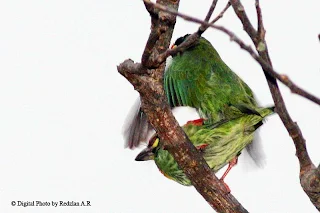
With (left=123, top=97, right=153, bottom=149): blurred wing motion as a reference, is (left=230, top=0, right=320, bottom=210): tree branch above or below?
below

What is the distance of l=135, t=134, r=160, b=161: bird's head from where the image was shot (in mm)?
4508

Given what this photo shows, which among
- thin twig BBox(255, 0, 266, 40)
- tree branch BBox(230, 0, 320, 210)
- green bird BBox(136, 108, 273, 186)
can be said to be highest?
green bird BBox(136, 108, 273, 186)

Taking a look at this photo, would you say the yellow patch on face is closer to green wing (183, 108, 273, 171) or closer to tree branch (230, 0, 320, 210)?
green wing (183, 108, 273, 171)

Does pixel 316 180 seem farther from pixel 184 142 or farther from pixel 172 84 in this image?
pixel 172 84

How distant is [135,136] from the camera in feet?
15.6

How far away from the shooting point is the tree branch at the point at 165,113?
3076 mm

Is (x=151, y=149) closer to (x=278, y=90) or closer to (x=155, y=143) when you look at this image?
(x=155, y=143)

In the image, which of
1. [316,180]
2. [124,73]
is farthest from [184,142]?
[316,180]

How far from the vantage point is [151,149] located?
4531mm

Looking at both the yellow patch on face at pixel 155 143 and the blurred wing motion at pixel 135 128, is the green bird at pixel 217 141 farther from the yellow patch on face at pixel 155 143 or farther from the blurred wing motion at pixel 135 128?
the blurred wing motion at pixel 135 128

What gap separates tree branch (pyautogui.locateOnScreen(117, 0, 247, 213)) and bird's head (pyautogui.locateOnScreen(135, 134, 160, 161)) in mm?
1002

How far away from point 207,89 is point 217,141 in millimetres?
421

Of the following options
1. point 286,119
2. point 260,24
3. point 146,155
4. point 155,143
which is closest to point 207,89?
point 155,143

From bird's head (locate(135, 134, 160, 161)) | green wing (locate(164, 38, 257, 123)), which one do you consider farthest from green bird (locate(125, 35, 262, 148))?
bird's head (locate(135, 134, 160, 161))
